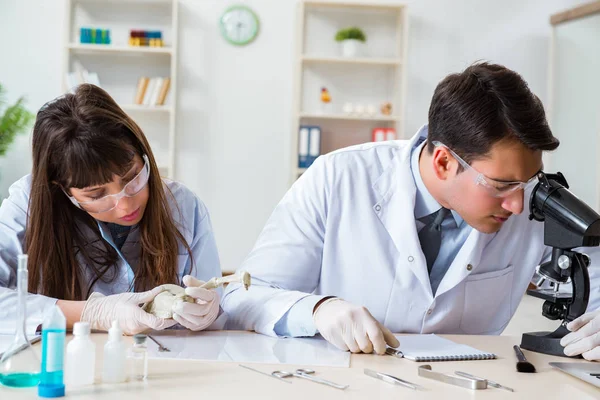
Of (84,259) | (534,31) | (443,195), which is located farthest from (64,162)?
(534,31)

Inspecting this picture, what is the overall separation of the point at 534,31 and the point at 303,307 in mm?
4330

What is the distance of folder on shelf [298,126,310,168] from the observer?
4934 millimetres

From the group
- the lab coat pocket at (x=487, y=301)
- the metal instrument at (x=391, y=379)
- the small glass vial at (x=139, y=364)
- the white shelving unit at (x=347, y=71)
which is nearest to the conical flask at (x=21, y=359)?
the small glass vial at (x=139, y=364)

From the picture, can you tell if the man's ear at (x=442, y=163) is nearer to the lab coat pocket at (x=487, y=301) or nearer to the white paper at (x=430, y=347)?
the lab coat pocket at (x=487, y=301)

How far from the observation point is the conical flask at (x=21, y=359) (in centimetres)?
111

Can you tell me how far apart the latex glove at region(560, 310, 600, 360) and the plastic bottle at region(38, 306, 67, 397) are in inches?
40.7

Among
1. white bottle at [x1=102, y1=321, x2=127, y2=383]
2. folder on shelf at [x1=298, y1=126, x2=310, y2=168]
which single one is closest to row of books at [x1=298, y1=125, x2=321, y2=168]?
folder on shelf at [x1=298, y1=126, x2=310, y2=168]

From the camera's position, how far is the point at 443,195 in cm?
180

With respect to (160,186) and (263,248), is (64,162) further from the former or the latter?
(263,248)

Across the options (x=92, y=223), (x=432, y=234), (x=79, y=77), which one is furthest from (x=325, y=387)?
(x=79, y=77)

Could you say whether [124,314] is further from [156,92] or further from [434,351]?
[156,92]

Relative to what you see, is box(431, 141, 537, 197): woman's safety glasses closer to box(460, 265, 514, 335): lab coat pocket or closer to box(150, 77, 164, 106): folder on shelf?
box(460, 265, 514, 335): lab coat pocket

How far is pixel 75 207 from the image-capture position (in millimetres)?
1912

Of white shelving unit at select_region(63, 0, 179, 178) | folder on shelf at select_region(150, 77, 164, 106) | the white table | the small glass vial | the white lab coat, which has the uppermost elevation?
white shelving unit at select_region(63, 0, 179, 178)
